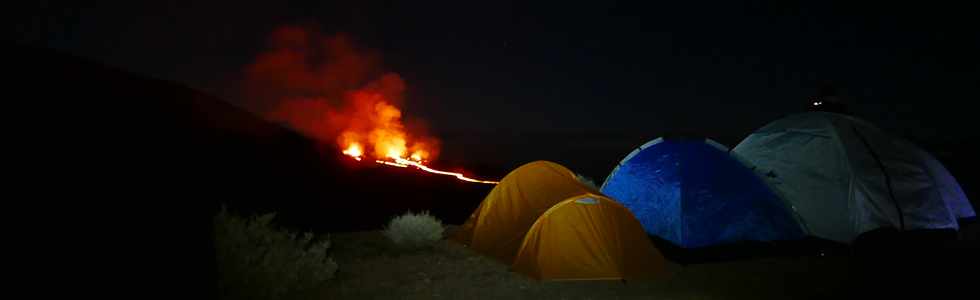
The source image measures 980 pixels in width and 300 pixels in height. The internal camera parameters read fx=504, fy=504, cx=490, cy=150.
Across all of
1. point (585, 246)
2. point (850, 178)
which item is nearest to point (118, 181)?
point (585, 246)

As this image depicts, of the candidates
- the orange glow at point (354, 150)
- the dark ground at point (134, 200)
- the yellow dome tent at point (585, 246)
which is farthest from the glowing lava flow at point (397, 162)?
the yellow dome tent at point (585, 246)

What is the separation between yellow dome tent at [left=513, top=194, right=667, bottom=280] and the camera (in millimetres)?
7586

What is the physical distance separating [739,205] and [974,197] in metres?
12.0

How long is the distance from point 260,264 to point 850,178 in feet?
34.5

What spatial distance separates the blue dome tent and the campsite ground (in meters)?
0.62

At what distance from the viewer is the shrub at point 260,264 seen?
587 centimetres

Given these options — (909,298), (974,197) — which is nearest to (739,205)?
(909,298)

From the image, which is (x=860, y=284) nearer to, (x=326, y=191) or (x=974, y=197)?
(x=974, y=197)

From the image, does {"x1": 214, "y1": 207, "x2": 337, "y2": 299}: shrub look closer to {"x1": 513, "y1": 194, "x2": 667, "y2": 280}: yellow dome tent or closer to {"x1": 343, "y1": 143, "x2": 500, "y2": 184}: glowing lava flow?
{"x1": 513, "y1": 194, "x2": 667, "y2": 280}: yellow dome tent

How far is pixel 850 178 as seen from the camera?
32.2ft

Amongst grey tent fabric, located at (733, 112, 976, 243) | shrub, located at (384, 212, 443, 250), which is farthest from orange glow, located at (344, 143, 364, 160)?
grey tent fabric, located at (733, 112, 976, 243)

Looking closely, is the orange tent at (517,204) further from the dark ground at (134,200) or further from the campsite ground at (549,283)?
the dark ground at (134,200)

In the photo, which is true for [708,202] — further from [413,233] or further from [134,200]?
[134,200]

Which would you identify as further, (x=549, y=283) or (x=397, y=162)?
(x=397, y=162)
